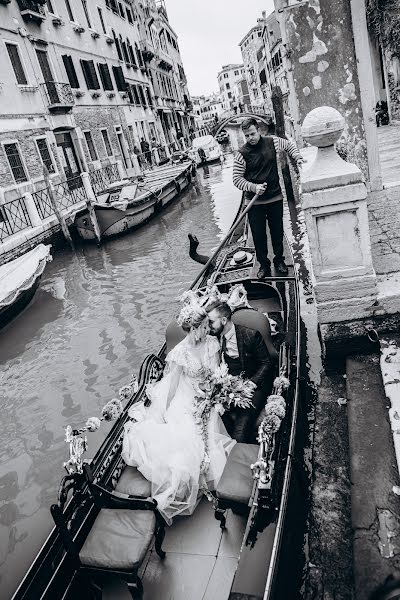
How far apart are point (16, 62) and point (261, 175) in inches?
517

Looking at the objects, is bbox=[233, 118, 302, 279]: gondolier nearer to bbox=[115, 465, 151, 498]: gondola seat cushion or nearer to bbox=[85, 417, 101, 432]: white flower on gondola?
bbox=[85, 417, 101, 432]: white flower on gondola

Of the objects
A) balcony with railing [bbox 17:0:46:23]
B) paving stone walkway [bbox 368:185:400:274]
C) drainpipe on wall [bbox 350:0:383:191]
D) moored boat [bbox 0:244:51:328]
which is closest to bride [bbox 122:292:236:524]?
paving stone walkway [bbox 368:185:400:274]

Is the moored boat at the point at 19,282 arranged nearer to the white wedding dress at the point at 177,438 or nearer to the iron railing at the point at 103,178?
the white wedding dress at the point at 177,438

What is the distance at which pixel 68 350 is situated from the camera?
637 cm

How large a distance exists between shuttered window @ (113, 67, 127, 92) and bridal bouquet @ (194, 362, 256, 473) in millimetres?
22303

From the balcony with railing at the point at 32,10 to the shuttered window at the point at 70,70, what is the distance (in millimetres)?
1696

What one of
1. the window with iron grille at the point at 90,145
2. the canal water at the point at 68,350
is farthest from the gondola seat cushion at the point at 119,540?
the window with iron grille at the point at 90,145

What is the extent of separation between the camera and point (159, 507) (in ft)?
7.59

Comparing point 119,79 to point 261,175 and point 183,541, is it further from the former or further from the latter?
point 183,541

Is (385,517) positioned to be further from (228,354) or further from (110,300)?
(110,300)

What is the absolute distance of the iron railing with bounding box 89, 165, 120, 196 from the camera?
16.1 metres

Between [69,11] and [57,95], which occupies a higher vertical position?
[69,11]

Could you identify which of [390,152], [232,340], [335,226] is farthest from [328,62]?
[232,340]

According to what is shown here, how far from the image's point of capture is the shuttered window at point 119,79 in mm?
21625
